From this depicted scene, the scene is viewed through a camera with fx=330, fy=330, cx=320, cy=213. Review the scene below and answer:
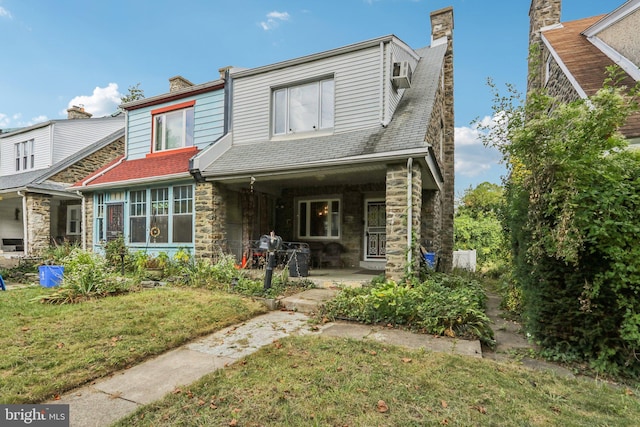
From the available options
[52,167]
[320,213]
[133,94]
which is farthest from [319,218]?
[133,94]

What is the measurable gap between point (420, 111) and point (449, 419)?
22.1ft

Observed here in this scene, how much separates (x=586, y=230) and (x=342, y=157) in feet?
14.6

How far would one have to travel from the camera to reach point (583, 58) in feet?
29.1

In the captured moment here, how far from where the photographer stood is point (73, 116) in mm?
17500

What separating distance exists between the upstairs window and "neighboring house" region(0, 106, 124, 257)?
5418mm

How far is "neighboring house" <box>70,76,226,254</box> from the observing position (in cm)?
952

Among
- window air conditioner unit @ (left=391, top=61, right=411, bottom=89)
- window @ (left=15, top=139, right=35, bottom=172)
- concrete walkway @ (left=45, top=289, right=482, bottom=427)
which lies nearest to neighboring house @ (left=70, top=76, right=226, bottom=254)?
concrete walkway @ (left=45, top=289, right=482, bottom=427)

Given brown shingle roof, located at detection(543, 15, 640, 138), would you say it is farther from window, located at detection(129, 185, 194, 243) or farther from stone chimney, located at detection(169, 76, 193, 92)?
stone chimney, located at detection(169, 76, 193, 92)

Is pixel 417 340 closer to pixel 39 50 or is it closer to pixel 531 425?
pixel 531 425

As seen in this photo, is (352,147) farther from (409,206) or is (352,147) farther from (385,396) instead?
(385,396)

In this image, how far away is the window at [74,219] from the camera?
51.2 feet

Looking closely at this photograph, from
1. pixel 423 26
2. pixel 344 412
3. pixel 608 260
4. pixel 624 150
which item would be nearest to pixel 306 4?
pixel 423 26

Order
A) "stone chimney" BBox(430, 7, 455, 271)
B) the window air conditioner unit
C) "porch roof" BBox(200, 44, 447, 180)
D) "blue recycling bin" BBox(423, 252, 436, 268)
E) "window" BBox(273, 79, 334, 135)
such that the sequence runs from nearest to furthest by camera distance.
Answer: "porch roof" BBox(200, 44, 447, 180) < the window air conditioner unit < "blue recycling bin" BBox(423, 252, 436, 268) < "window" BBox(273, 79, 334, 135) < "stone chimney" BBox(430, 7, 455, 271)

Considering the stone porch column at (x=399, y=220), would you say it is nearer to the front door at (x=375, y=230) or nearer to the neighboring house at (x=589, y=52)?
the neighboring house at (x=589, y=52)
